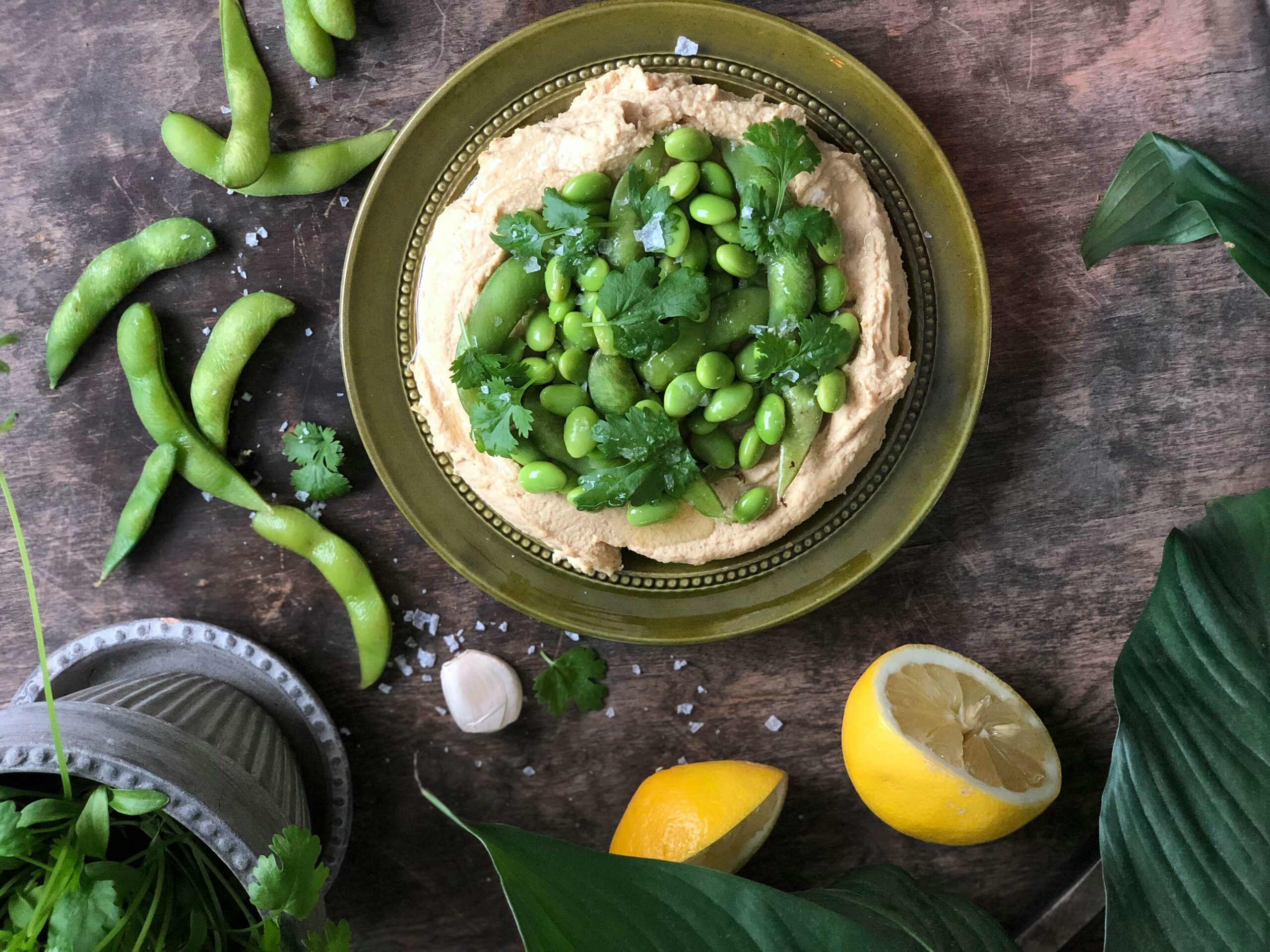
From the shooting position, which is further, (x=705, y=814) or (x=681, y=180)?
(x=705, y=814)

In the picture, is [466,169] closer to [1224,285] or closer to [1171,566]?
[1171,566]

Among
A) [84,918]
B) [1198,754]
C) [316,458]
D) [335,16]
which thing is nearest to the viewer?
[84,918]

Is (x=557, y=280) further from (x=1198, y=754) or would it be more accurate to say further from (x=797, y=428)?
(x=1198, y=754)

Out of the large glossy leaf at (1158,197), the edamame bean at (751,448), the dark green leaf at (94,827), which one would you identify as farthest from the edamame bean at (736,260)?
the dark green leaf at (94,827)

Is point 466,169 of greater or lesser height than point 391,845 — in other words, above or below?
above

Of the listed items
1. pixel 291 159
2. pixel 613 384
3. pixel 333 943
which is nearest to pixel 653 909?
pixel 333 943

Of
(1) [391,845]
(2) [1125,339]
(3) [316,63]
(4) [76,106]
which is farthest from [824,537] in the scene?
(4) [76,106]

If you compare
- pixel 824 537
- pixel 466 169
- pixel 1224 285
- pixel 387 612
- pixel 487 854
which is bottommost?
pixel 487 854
